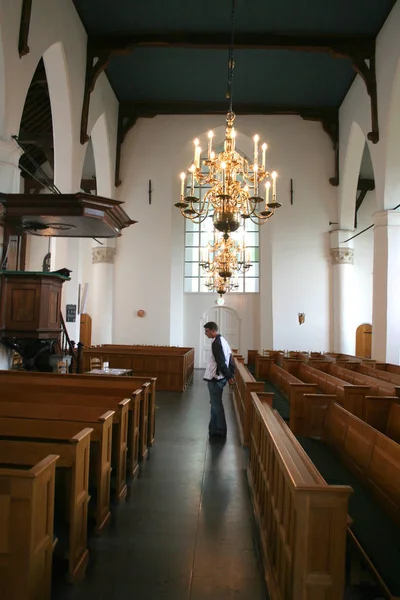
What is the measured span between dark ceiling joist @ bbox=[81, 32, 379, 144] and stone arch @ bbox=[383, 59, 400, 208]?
4.12 feet

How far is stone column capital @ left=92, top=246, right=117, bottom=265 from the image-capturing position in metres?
14.2

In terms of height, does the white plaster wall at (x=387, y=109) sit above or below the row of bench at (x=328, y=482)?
above

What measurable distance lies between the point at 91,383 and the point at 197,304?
11.4 metres

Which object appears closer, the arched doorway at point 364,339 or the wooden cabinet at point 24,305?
the wooden cabinet at point 24,305

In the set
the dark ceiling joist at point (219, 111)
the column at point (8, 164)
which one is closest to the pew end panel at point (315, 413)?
the column at point (8, 164)

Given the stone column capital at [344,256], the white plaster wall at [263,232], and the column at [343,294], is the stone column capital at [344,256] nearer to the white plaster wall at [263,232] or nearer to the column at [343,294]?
the column at [343,294]

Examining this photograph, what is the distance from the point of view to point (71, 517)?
2.32 metres

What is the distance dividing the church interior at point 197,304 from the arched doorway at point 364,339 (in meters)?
0.08

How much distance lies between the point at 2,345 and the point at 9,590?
4.64m

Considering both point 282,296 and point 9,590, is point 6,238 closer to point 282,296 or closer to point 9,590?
point 9,590

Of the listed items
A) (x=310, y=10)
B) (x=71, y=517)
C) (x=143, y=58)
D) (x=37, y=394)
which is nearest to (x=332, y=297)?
(x=310, y=10)

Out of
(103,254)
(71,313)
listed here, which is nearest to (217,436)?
(71,313)

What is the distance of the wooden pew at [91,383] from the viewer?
169 inches

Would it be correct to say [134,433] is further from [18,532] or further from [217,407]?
[18,532]
